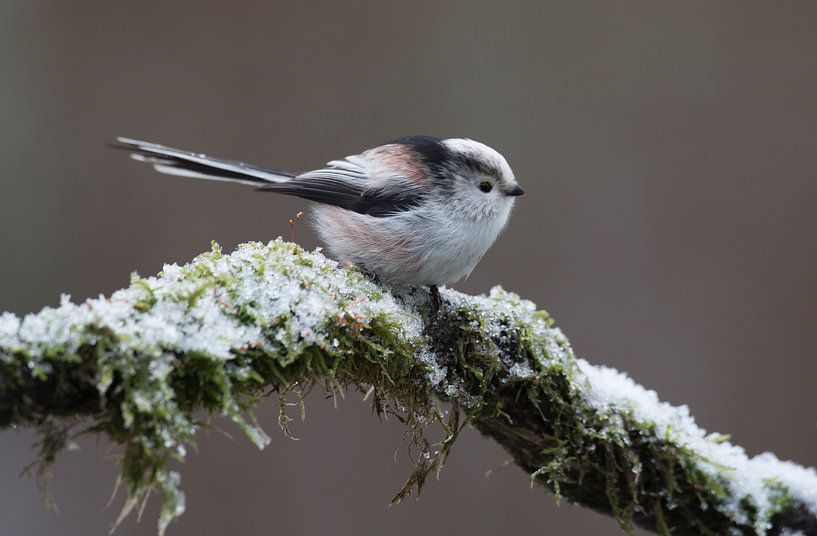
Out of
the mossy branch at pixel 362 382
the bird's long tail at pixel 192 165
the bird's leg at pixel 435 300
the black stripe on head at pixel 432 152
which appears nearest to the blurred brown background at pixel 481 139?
the bird's long tail at pixel 192 165

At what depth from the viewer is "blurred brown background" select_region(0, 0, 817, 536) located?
16.3 ft

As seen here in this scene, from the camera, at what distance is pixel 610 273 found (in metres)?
5.29

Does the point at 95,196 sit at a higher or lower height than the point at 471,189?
lower

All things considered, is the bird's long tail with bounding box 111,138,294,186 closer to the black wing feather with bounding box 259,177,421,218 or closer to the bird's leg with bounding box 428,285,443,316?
the black wing feather with bounding box 259,177,421,218

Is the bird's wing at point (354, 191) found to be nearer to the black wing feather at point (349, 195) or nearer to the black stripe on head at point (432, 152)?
the black wing feather at point (349, 195)

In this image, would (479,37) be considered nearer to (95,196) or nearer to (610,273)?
(610,273)

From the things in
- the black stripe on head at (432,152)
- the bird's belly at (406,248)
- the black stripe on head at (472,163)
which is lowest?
the bird's belly at (406,248)

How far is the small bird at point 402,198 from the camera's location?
8.42ft

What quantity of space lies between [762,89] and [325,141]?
12.0ft

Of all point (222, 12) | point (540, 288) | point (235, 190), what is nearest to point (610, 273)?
point (540, 288)

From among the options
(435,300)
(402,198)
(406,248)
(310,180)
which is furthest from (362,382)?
(310,180)

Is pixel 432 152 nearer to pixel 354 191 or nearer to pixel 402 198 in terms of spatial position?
pixel 402 198

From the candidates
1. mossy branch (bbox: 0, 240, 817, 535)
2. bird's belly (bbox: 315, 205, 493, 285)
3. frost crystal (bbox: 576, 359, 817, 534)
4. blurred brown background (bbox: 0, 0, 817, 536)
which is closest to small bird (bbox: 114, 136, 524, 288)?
bird's belly (bbox: 315, 205, 493, 285)

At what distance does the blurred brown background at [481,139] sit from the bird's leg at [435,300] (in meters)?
2.60
